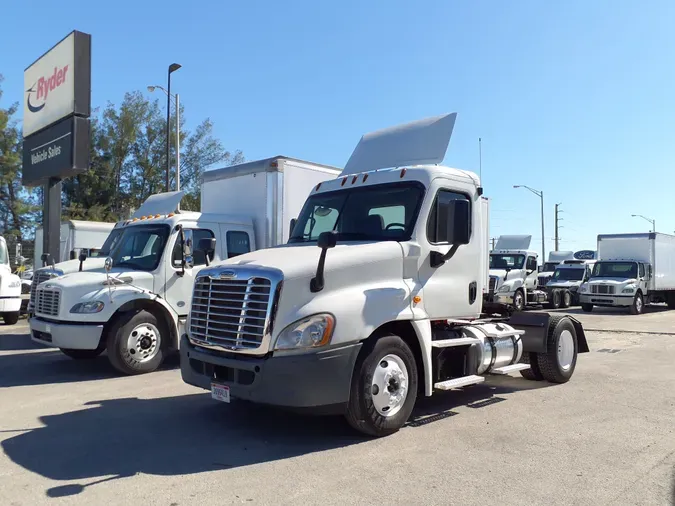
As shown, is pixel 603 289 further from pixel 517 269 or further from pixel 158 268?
pixel 158 268

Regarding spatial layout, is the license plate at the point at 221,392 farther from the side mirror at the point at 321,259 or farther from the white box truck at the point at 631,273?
the white box truck at the point at 631,273

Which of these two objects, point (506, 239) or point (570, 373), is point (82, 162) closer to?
point (570, 373)

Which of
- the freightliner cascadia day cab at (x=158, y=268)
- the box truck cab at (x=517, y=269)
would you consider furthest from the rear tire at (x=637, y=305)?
the freightliner cascadia day cab at (x=158, y=268)

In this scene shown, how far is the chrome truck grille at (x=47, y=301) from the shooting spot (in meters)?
8.80

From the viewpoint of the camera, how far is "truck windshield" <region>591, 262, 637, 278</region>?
81.3ft

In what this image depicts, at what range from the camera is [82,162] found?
16906 millimetres

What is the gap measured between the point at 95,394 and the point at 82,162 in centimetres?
1100

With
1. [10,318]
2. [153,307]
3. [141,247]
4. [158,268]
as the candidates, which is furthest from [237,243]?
[10,318]

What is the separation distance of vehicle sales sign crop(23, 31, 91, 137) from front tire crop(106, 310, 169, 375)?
410 inches

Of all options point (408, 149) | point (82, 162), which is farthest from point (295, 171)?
point (82, 162)

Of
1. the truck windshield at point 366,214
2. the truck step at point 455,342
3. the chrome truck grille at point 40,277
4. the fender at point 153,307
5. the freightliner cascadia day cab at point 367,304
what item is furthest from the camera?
the chrome truck grille at point 40,277

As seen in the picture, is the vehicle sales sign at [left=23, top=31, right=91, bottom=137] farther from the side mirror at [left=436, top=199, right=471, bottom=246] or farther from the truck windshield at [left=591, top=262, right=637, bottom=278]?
the truck windshield at [left=591, top=262, right=637, bottom=278]

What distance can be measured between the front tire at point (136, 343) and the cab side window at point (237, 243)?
5.36ft

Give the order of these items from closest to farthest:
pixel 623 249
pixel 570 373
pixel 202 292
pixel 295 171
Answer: pixel 202 292 < pixel 570 373 < pixel 295 171 < pixel 623 249
